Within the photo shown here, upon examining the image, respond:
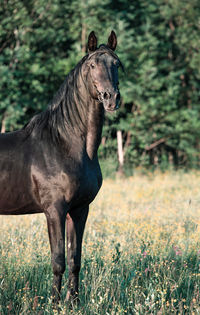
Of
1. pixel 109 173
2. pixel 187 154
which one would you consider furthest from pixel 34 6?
pixel 187 154

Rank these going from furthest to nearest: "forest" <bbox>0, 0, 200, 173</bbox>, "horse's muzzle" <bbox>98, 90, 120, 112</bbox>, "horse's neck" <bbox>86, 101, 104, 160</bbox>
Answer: "forest" <bbox>0, 0, 200, 173</bbox> < "horse's neck" <bbox>86, 101, 104, 160</bbox> < "horse's muzzle" <bbox>98, 90, 120, 112</bbox>

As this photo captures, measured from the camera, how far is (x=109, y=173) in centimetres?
1442

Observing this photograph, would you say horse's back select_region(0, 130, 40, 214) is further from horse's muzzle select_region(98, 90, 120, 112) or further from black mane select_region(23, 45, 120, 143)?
horse's muzzle select_region(98, 90, 120, 112)

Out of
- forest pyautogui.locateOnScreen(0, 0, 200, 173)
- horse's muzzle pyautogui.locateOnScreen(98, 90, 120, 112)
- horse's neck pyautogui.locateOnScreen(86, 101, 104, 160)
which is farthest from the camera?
forest pyautogui.locateOnScreen(0, 0, 200, 173)

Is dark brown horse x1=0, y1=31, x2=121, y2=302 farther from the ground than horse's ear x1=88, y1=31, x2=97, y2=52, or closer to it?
closer to it

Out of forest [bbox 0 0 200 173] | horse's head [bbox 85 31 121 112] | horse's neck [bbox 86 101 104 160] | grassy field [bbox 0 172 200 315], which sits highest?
forest [bbox 0 0 200 173]

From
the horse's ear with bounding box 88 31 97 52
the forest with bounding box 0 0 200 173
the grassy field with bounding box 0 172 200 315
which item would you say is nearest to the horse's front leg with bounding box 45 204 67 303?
the grassy field with bounding box 0 172 200 315

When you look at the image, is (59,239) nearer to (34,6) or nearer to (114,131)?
(34,6)

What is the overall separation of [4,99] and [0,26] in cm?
219

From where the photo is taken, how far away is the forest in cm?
1355

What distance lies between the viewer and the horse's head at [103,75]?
370 cm

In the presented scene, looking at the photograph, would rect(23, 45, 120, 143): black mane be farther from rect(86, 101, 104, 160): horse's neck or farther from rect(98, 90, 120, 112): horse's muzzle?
rect(98, 90, 120, 112): horse's muzzle

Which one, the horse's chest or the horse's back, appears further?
the horse's back

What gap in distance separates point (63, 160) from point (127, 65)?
11.5 meters
